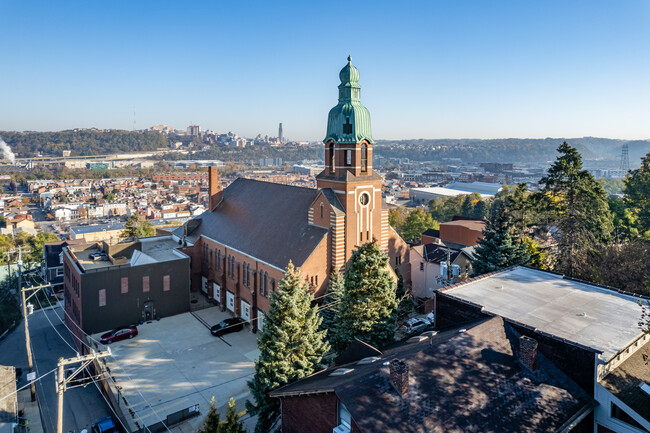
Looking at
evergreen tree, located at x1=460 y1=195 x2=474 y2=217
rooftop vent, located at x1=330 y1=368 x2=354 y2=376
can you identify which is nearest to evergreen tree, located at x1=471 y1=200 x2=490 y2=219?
evergreen tree, located at x1=460 y1=195 x2=474 y2=217

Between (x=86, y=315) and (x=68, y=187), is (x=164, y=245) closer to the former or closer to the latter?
(x=86, y=315)

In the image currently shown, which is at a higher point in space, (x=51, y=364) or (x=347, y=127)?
(x=347, y=127)

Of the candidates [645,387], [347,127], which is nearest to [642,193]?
[347,127]

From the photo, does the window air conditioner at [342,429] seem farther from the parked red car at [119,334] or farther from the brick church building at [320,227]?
the parked red car at [119,334]

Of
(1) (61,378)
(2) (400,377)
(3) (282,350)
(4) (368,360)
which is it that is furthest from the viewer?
(3) (282,350)

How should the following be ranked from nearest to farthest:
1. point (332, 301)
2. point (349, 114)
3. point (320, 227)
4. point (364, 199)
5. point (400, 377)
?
1. point (400, 377)
2. point (332, 301)
3. point (320, 227)
4. point (349, 114)
5. point (364, 199)

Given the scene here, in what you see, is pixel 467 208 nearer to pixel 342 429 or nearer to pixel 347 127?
pixel 347 127

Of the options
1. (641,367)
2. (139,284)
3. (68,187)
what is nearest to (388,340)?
(641,367)
